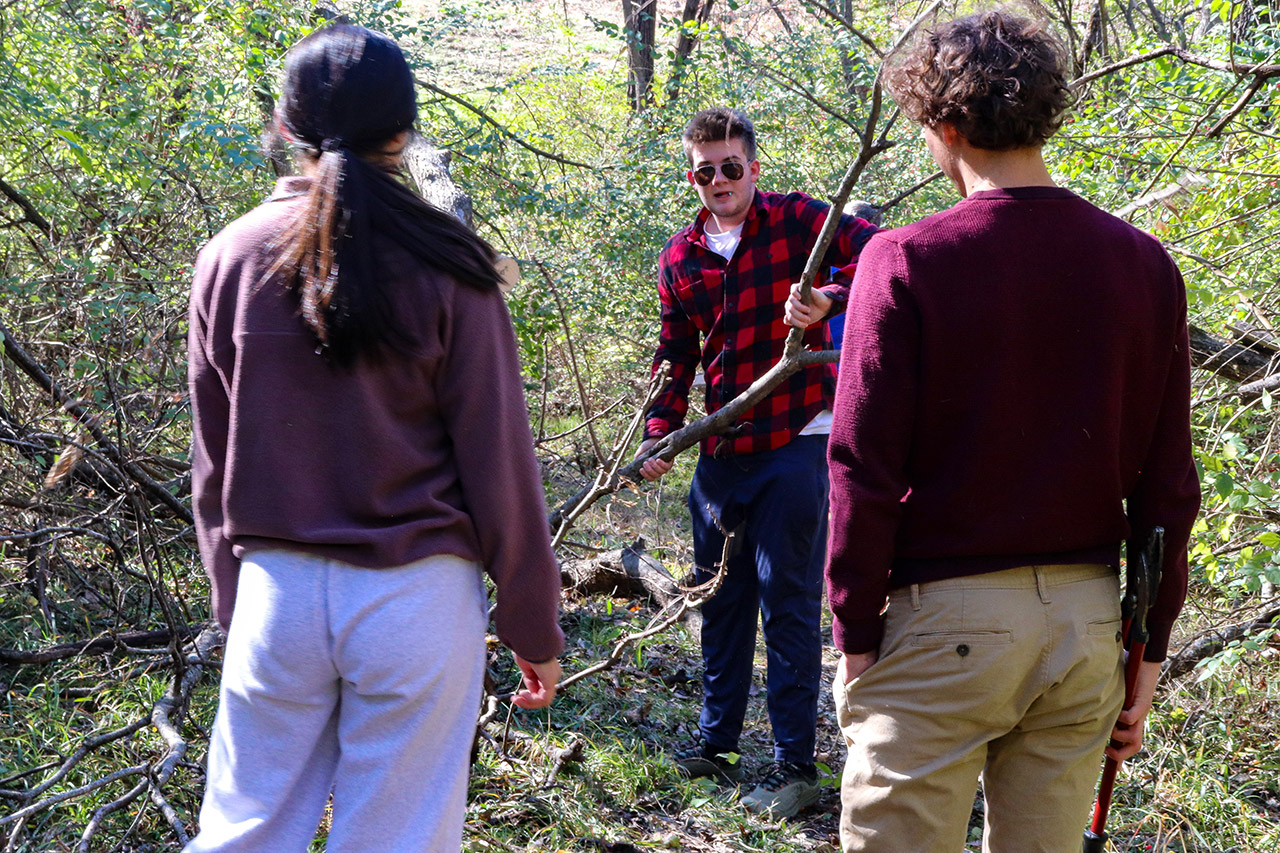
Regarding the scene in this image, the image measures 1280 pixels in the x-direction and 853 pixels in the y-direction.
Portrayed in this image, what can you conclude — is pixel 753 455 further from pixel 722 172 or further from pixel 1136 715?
pixel 1136 715

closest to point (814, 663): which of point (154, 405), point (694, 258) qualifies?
point (694, 258)

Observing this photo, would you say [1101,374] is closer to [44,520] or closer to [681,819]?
[681,819]

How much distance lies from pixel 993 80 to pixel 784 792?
2.35 m

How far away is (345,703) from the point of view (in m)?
1.73

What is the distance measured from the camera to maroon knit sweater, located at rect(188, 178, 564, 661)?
5.48ft

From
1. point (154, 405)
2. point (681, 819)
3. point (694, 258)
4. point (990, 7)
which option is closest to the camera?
point (990, 7)

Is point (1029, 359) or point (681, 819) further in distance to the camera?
point (681, 819)

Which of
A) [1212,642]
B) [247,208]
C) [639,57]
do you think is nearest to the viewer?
[1212,642]

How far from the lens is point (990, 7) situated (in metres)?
1.90

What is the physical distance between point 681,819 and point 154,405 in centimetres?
240

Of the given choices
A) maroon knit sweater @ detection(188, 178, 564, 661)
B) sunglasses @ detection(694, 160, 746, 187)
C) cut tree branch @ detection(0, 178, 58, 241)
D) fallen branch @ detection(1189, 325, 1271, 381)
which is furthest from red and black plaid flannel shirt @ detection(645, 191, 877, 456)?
cut tree branch @ detection(0, 178, 58, 241)

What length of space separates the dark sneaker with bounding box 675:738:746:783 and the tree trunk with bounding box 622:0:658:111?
602 cm

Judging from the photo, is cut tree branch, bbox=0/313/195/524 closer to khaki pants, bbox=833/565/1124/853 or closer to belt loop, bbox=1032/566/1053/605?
khaki pants, bbox=833/565/1124/853

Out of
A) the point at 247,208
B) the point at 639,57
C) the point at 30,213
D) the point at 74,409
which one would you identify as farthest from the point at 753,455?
the point at 639,57
